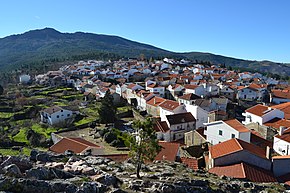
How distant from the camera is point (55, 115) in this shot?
53.6 m

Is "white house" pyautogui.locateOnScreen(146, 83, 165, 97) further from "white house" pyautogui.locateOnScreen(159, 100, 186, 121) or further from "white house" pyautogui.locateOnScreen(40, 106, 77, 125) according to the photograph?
"white house" pyautogui.locateOnScreen(40, 106, 77, 125)

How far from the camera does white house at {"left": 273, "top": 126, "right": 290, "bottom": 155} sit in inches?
1190

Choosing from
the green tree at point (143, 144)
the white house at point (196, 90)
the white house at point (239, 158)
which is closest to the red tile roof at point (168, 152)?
the white house at point (239, 158)

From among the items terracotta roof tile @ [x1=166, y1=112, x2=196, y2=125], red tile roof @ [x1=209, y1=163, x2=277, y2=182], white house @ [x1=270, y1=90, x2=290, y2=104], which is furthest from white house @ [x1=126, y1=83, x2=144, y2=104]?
red tile roof @ [x1=209, y1=163, x2=277, y2=182]

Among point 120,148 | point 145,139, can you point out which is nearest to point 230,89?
point 120,148

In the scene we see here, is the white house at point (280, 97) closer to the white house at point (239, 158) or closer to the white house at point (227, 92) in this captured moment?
the white house at point (227, 92)

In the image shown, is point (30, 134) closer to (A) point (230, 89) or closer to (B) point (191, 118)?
(B) point (191, 118)

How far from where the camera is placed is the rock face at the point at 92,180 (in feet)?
42.4

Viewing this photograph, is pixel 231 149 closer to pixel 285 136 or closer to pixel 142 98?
pixel 285 136

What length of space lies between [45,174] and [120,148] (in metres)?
20.8

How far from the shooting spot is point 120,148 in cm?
3512

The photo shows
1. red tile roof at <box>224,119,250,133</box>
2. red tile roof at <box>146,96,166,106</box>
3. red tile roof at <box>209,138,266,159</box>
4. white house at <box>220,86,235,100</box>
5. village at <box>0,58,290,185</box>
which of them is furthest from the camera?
white house at <box>220,86,235,100</box>

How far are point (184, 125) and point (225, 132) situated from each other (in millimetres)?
12135

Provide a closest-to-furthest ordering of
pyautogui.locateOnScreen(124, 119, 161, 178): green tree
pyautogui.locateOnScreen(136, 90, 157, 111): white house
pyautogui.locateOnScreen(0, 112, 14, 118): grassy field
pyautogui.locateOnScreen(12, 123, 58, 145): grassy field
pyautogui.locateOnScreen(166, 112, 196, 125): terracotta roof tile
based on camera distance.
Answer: pyautogui.locateOnScreen(124, 119, 161, 178): green tree < pyautogui.locateOnScreen(12, 123, 58, 145): grassy field < pyautogui.locateOnScreen(166, 112, 196, 125): terracotta roof tile < pyautogui.locateOnScreen(0, 112, 14, 118): grassy field < pyautogui.locateOnScreen(136, 90, 157, 111): white house
